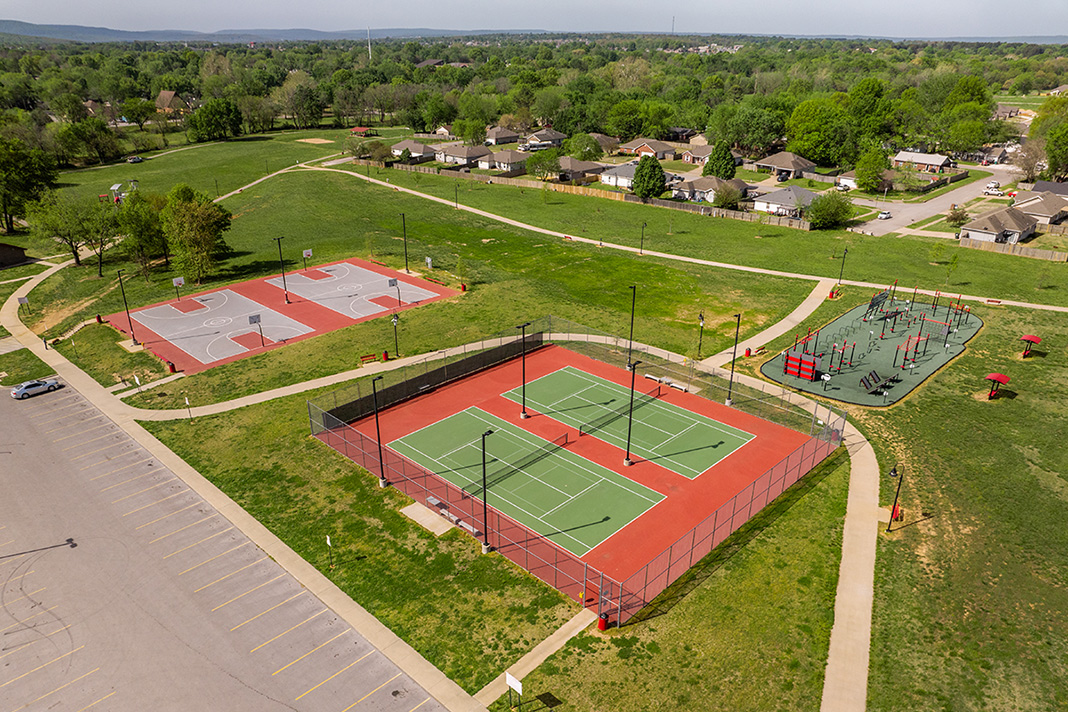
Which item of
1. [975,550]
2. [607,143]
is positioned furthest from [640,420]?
[607,143]

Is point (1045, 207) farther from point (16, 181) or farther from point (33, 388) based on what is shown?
point (16, 181)

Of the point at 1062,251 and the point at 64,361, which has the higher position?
the point at 1062,251

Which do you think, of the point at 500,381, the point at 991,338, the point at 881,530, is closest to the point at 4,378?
the point at 500,381

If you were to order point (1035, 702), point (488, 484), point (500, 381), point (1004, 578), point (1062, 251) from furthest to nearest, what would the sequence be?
point (1062, 251) < point (500, 381) < point (488, 484) < point (1004, 578) < point (1035, 702)

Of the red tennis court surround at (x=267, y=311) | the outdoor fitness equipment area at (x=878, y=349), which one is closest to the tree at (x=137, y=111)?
the red tennis court surround at (x=267, y=311)

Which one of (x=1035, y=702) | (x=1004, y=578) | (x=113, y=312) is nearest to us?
(x=1035, y=702)

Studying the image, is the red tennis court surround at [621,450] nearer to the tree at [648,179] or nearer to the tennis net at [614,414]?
the tennis net at [614,414]

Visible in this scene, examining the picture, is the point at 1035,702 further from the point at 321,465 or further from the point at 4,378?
the point at 4,378
